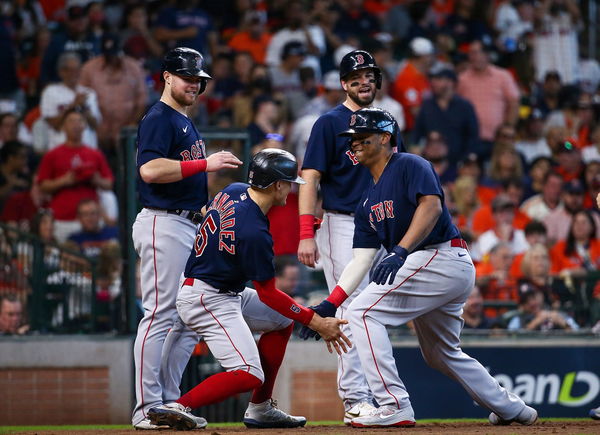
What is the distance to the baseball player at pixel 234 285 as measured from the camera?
19.0 feet

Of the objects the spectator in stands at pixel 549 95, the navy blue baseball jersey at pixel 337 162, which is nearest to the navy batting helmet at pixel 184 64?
the navy blue baseball jersey at pixel 337 162

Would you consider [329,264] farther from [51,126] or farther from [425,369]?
[51,126]

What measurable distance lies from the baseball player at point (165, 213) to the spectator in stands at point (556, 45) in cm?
846

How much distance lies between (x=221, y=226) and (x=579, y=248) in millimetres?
5436

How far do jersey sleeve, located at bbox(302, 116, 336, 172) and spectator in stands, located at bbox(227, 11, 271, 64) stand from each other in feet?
22.1

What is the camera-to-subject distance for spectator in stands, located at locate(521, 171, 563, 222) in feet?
36.6

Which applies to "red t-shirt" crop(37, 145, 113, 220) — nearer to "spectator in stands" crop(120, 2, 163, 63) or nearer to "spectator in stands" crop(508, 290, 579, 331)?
"spectator in stands" crop(120, 2, 163, 63)

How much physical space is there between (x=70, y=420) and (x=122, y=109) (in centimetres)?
407

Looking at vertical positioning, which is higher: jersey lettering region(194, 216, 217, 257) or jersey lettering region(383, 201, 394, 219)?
jersey lettering region(383, 201, 394, 219)

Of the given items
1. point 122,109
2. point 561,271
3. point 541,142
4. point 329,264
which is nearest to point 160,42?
point 122,109

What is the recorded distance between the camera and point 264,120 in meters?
11.4

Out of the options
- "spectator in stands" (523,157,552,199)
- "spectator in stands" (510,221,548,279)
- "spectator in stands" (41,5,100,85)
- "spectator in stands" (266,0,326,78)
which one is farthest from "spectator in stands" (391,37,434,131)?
"spectator in stands" (41,5,100,85)

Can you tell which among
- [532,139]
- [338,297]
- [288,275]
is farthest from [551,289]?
[532,139]

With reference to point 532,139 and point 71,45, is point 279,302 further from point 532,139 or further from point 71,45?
point 532,139
